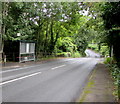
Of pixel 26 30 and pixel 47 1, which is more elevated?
pixel 47 1

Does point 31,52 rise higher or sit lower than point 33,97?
higher

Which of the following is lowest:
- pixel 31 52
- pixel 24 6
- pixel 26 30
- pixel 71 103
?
pixel 71 103

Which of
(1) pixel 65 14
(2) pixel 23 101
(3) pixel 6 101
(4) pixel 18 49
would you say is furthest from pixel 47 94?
→ (1) pixel 65 14

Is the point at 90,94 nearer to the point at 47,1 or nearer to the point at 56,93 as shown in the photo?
the point at 56,93

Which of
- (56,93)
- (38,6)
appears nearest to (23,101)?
(56,93)

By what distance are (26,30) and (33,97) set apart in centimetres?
1621

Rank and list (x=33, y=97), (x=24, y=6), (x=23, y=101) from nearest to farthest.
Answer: (x=23, y=101)
(x=33, y=97)
(x=24, y=6)

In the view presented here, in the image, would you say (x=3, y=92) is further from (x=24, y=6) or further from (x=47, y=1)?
(x=47, y=1)

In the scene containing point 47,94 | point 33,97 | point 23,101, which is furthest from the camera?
point 47,94

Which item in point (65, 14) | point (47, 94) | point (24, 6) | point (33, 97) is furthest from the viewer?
point (65, 14)

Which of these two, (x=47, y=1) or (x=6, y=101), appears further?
(x=47, y=1)

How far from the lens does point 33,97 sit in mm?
5844

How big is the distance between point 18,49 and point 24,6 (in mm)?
5803

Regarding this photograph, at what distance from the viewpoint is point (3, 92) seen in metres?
6.45
